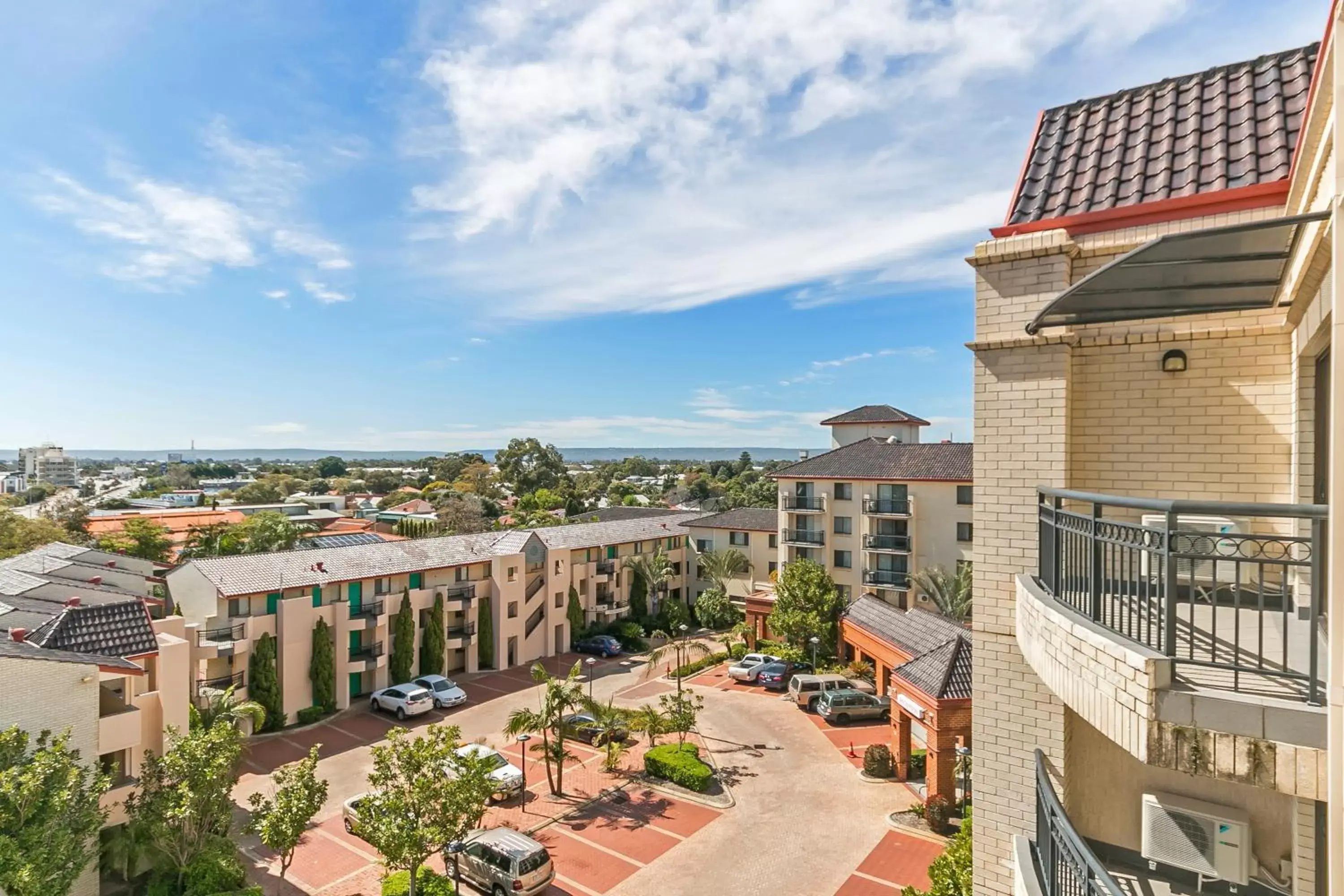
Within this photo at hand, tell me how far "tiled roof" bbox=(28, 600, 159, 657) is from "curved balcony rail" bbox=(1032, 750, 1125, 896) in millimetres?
19616

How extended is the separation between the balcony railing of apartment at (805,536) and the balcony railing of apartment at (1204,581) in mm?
35909

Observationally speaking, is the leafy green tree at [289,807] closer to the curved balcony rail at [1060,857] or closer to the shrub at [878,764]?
the curved balcony rail at [1060,857]

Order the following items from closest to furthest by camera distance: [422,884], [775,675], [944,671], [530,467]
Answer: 1. [422,884]
2. [944,671]
3. [775,675]
4. [530,467]

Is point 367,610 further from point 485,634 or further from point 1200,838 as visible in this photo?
point 1200,838

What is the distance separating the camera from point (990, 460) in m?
7.37

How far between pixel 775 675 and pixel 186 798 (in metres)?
24.7

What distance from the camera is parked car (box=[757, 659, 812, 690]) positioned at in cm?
3334

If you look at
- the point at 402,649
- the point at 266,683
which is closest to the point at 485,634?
the point at 402,649

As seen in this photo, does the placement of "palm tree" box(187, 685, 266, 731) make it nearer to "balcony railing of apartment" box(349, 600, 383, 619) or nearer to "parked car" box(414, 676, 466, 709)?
"balcony railing of apartment" box(349, 600, 383, 619)

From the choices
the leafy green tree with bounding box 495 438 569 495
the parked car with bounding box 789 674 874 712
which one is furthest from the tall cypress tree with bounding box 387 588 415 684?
the leafy green tree with bounding box 495 438 569 495

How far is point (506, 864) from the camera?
16.7m

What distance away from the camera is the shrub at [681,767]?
22719 millimetres

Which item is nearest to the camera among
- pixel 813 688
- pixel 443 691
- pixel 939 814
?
pixel 939 814

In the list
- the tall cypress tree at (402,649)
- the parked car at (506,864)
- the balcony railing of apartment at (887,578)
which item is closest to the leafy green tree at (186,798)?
the parked car at (506,864)
